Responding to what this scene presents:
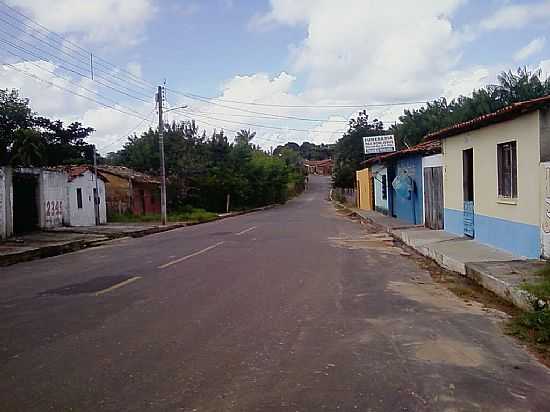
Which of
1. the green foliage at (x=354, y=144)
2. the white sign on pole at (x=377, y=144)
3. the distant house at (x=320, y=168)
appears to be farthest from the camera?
the distant house at (x=320, y=168)

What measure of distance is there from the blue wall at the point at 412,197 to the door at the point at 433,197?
1.21 meters

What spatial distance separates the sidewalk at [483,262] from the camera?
9.70m

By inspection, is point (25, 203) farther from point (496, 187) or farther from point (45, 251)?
point (496, 187)

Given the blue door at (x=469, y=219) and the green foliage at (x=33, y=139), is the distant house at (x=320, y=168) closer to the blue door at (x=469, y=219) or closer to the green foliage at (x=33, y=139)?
the green foliage at (x=33, y=139)

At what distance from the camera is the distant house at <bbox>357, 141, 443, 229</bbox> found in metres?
22.2

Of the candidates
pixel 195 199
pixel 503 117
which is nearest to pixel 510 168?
pixel 503 117

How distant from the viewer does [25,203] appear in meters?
26.7

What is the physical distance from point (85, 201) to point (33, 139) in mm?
13266

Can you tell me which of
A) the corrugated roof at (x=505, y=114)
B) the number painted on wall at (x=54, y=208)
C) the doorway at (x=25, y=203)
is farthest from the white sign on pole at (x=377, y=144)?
the corrugated roof at (x=505, y=114)

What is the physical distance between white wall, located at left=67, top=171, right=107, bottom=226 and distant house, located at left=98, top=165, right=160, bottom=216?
291 cm

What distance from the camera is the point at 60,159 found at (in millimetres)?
53656

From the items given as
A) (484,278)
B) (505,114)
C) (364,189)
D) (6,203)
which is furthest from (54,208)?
(364,189)

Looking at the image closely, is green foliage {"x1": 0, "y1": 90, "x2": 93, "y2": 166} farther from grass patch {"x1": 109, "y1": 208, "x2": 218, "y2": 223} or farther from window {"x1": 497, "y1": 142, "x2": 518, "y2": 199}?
window {"x1": 497, "y1": 142, "x2": 518, "y2": 199}

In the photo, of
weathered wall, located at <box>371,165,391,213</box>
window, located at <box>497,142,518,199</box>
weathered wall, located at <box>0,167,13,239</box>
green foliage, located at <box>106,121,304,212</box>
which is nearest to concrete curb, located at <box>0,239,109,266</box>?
weathered wall, located at <box>0,167,13,239</box>
